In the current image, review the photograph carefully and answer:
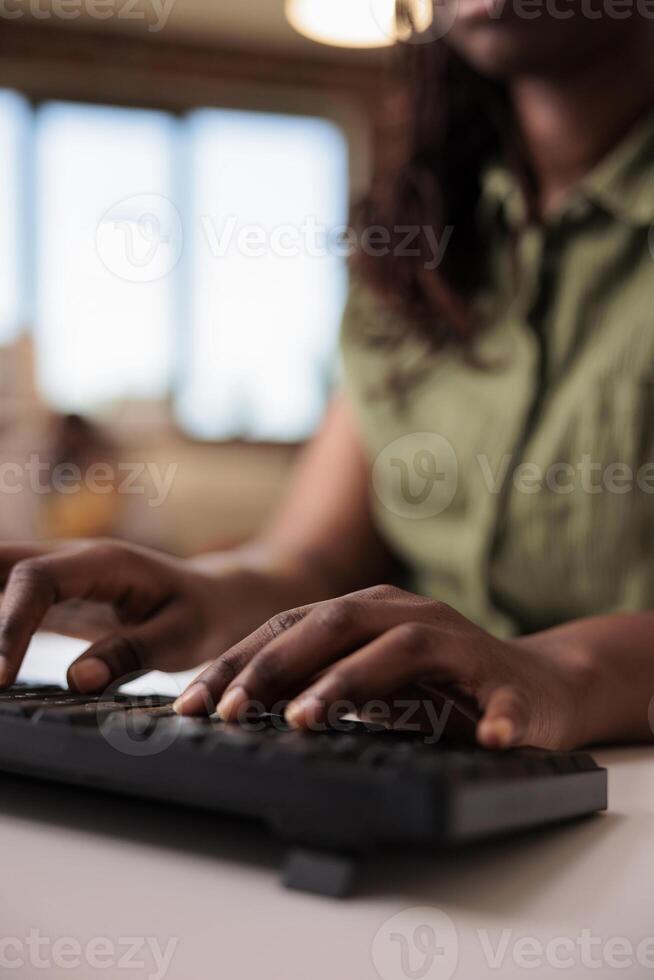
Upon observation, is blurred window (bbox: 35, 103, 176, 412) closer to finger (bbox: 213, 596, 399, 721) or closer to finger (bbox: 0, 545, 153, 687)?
finger (bbox: 0, 545, 153, 687)

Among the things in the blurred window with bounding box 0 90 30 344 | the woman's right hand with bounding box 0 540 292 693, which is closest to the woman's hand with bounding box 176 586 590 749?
the woman's right hand with bounding box 0 540 292 693

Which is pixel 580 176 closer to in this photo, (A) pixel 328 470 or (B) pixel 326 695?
(A) pixel 328 470

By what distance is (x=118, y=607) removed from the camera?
54 cm

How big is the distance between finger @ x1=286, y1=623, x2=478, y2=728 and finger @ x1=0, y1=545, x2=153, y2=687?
0.16m

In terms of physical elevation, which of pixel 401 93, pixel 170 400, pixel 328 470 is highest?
pixel 401 93

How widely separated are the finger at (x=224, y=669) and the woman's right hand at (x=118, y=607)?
0.30 feet

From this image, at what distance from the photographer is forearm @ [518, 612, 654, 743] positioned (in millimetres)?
448

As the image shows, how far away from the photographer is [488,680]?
0.34m

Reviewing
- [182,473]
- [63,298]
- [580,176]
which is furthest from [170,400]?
[580,176]

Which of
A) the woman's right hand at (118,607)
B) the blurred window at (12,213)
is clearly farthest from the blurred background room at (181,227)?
the woman's right hand at (118,607)

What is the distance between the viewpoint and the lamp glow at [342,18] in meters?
1.78

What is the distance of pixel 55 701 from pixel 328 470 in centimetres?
62

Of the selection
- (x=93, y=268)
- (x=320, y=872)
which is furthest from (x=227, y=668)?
(x=93, y=268)

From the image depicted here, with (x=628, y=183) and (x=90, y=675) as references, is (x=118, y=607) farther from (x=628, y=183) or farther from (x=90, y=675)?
(x=628, y=183)
